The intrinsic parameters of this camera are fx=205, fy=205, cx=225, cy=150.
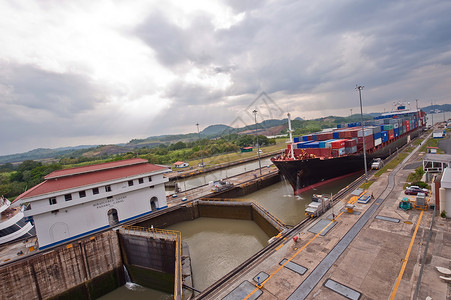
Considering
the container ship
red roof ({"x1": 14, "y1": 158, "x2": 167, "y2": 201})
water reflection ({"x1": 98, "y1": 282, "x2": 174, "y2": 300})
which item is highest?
red roof ({"x1": 14, "y1": 158, "x2": 167, "y2": 201})

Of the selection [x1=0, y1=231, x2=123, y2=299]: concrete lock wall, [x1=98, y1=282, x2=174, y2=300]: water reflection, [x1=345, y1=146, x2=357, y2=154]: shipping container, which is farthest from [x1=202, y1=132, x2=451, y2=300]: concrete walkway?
[x1=345, y1=146, x2=357, y2=154]: shipping container

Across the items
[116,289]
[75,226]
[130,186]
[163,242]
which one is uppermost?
[130,186]

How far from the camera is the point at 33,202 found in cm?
2019

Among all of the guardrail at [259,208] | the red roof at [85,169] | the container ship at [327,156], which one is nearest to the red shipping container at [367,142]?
the container ship at [327,156]

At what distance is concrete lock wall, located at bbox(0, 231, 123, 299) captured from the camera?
57.1ft

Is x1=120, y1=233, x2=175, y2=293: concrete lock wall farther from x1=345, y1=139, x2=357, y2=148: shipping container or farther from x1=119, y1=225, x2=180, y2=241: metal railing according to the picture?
x1=345, y1=139, x2=357, y2=148: shipping container

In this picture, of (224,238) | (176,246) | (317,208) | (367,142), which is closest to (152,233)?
(176,246)

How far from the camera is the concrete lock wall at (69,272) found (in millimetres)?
17406

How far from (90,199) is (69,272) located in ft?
23.1

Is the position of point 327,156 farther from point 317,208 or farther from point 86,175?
point 86,175

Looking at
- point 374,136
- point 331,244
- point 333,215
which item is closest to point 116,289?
point 331,244

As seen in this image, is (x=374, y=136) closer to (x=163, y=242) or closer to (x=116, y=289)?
(x=163, y=242)

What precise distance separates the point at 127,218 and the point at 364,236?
25200 millimetres

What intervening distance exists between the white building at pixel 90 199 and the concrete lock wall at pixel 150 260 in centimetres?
427
